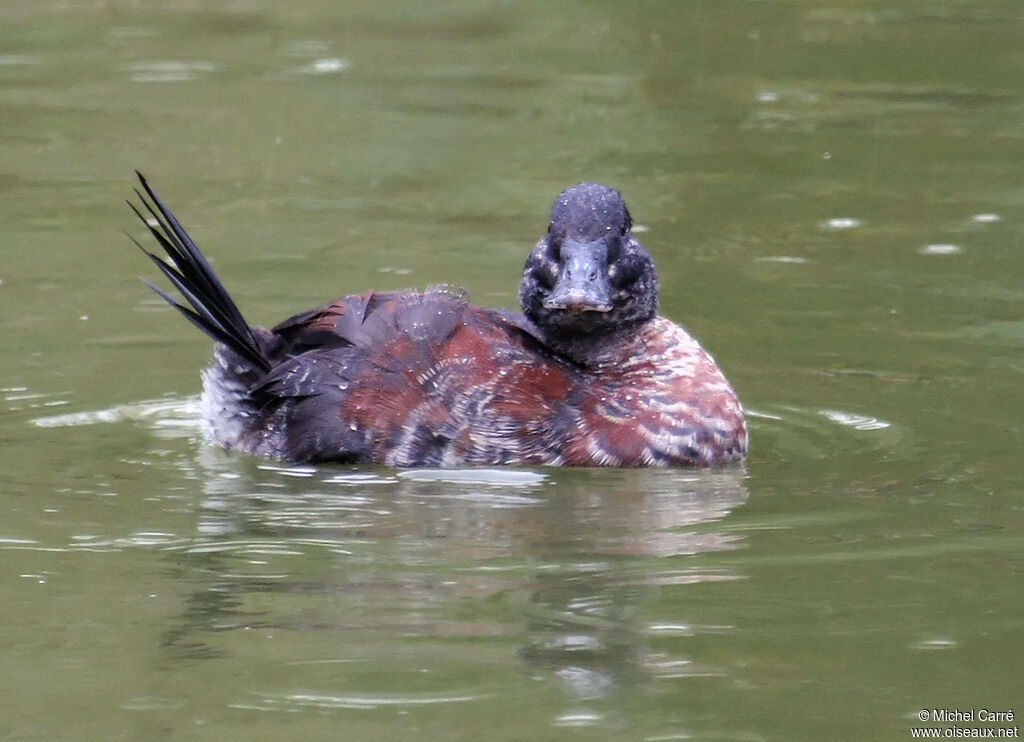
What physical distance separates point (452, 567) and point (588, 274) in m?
1.64

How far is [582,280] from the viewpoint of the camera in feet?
21.6

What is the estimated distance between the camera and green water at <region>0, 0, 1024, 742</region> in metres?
4.41

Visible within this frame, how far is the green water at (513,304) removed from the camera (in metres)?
4.41

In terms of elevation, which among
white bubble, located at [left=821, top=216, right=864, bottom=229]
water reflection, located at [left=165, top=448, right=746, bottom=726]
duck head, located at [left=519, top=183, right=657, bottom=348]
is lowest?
water reflection, located at [left=165, top=448, right=746, bottom=726]

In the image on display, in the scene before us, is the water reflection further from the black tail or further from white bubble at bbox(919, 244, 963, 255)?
white bubble at bbox(919, 244, 963, 255)

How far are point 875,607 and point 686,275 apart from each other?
13.6 feet

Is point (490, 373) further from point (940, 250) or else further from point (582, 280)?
point (940, 250)

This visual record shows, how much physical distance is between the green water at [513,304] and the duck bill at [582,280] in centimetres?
57

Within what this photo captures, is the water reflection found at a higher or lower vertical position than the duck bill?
lower

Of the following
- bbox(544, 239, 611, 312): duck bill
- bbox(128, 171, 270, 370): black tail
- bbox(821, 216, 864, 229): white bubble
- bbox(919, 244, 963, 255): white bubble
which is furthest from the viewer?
bbox(821, 216, 864, 229): white bubble

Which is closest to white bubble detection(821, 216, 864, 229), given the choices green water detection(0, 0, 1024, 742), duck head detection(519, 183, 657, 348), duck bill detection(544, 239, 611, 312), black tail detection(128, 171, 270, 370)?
green water detection(0, 0, 1024, 742)

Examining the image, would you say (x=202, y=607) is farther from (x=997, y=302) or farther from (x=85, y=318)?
(x=997, y=302)

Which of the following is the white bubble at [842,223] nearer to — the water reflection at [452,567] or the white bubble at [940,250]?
the white bubble at [940,250]

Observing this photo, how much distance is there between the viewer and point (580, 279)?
21.6 ft
